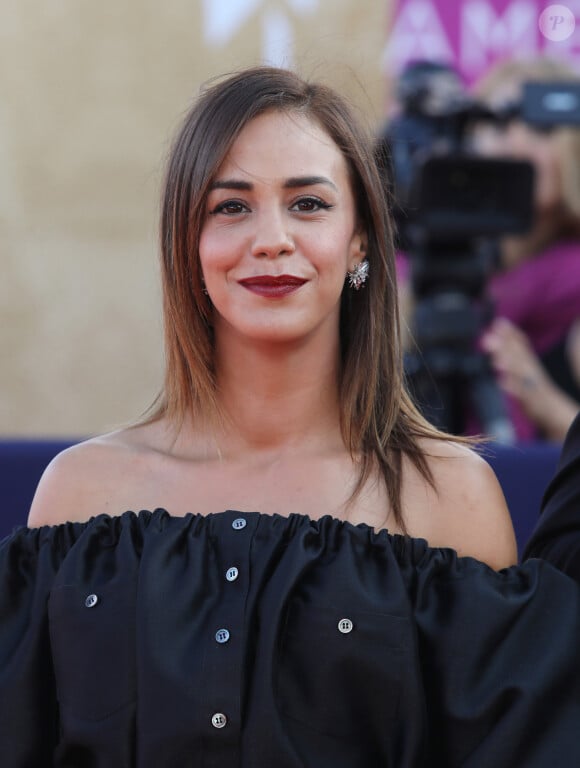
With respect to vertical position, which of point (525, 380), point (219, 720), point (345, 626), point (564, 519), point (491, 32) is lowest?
point (219, 720)

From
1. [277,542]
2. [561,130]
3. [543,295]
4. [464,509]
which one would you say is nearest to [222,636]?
[277,542]

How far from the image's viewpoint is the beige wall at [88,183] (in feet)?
14.7

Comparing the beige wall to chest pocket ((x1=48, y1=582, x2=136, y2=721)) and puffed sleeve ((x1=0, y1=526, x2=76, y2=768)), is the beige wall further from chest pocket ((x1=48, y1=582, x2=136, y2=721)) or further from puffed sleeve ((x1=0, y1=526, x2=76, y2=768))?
chest pocket ((x1=48, y1=582, x2=136, y2=721))

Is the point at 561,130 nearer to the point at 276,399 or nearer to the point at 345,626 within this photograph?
the point at 276,399

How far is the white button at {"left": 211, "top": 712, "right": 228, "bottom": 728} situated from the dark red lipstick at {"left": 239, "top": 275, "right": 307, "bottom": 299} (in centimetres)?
55

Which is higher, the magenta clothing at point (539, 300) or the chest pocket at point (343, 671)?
the magenta clothing at point (539, 300)

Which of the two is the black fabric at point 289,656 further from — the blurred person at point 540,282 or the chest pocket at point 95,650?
the blurred person at point 540,282

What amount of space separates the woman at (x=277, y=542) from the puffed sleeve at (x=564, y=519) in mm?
39

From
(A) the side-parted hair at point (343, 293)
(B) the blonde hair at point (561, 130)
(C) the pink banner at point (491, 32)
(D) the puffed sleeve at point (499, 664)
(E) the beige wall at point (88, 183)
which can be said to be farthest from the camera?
(E) the beige wall at point (88, 183)

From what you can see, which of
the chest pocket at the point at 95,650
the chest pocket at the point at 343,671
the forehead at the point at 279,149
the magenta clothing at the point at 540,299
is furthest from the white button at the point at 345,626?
the magenta clothing at the point at 540,299

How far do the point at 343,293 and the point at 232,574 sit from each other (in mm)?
504

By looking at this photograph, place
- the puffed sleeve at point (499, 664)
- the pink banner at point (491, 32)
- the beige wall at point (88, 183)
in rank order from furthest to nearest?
the beige wall at point (88, 183), the pink banner at point (491, 32), the puffed sleeve at point (499, 664)

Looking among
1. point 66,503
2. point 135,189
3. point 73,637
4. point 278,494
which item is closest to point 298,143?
point 278,494

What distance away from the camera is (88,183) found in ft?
14.9
